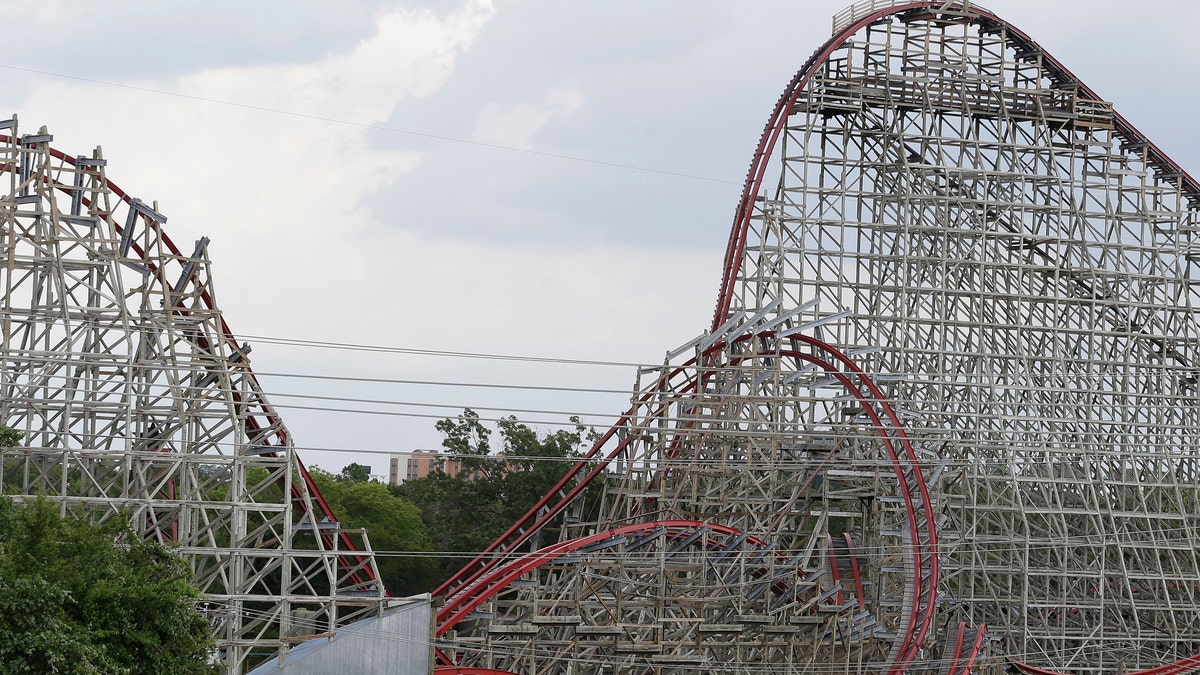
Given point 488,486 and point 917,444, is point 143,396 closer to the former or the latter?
point 917,444

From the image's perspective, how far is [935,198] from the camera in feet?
82.7

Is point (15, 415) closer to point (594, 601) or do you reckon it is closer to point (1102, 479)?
point (594, 601)

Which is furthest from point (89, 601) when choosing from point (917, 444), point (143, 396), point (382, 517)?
point (382, 517)

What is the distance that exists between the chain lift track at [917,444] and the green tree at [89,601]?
443 centimetres

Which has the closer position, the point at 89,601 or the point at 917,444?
the point at 89,601

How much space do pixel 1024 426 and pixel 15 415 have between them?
14531mm

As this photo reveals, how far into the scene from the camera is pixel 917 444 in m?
24.5

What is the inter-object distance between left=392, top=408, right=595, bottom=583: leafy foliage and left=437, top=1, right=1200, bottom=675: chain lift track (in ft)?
34.8

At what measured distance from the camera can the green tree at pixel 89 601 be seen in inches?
529

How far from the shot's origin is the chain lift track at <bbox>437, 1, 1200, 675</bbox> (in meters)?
20.7

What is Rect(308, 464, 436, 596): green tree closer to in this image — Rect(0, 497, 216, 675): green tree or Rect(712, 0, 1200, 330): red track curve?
Rect(712, 0, 1200, 330): red track curve

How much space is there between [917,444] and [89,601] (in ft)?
43.6

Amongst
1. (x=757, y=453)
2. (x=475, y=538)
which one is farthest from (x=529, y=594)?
(x=475, y=538)

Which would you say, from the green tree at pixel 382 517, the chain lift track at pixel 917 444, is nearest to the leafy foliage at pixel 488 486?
the green tree at pixel 382 517
